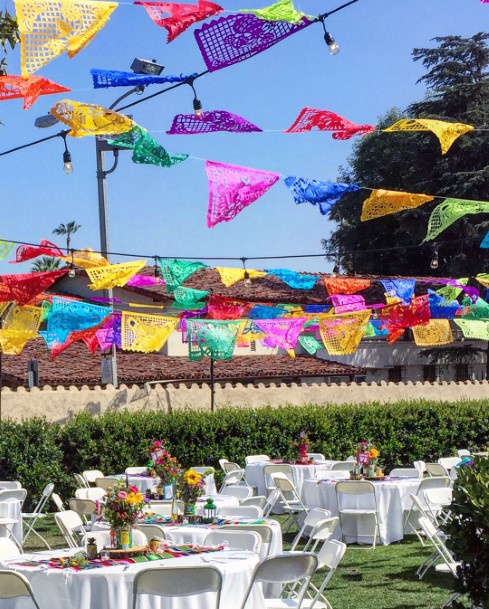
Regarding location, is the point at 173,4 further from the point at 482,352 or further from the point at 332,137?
the point at 482,352

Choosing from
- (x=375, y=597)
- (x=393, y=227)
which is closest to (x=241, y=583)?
(x=375, y=597)

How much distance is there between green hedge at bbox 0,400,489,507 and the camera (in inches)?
626

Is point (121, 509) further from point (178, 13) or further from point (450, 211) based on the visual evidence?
point (450, 211)

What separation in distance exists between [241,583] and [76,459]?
10.3 meters

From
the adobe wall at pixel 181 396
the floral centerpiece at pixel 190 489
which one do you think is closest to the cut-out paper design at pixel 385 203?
the floral centerpiece at pixel 190 489

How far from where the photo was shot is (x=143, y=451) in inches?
651

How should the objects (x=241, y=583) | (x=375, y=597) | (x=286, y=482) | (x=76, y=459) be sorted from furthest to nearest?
(x=76, y=459) → (x=286, y=482) → (x=375, y=597) → (x=241, y=583)

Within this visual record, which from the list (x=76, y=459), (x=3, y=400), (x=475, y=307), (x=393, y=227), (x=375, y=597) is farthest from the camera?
(x=393, y=227)

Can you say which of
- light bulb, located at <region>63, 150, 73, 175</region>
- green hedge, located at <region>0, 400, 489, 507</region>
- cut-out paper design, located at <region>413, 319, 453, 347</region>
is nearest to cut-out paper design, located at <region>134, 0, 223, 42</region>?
light bulb, located at <region>63, 150, 73, 175</region>

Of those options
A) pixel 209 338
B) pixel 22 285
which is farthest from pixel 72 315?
pixel 209 338

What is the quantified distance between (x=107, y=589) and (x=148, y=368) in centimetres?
2099

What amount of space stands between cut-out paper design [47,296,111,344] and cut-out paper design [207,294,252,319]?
2575 mm

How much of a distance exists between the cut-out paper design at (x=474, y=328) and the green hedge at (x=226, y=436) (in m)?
1.60

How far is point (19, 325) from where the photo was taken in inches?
645
